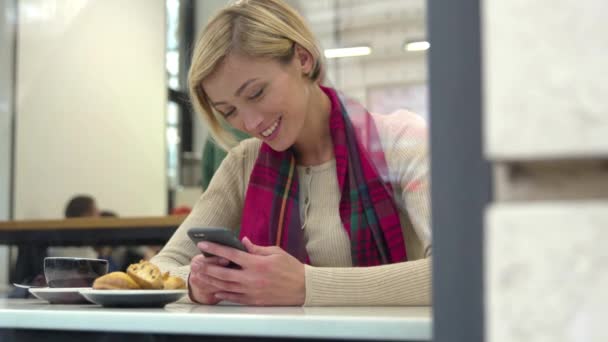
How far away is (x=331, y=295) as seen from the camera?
110cm

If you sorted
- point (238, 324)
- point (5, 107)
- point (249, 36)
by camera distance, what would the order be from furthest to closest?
1. point (5, 107)
2. point (249, 36)
3. point (238, 324)

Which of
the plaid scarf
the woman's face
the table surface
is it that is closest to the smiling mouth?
the woman's face

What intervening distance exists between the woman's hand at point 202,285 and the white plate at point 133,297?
0.55ft

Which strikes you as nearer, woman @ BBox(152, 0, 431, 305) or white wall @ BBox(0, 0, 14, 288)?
woman @ BBox(152, 0, 431, 305)

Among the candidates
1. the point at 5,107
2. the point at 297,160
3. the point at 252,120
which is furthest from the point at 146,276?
the point at 5,107

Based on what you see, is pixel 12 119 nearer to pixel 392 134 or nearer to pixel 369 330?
pixel 392 134

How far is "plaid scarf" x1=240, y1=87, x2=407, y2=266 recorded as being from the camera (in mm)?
1442

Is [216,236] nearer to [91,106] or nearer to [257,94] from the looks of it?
[257,94]

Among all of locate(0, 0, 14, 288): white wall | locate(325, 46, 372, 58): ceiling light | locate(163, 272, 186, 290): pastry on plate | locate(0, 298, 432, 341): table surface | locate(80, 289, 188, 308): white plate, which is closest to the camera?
locate(0, 298, 432, 341): table surface

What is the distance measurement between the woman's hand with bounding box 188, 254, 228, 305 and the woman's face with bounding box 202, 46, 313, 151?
0.36 meters

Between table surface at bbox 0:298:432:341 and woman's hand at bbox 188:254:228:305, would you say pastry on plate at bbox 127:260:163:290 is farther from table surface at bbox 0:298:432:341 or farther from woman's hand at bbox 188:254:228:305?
table surface at bbox 0:298:432:341

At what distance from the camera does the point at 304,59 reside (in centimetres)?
154

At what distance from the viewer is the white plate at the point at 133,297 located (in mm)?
956

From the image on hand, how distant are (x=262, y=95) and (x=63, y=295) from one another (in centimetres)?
54
